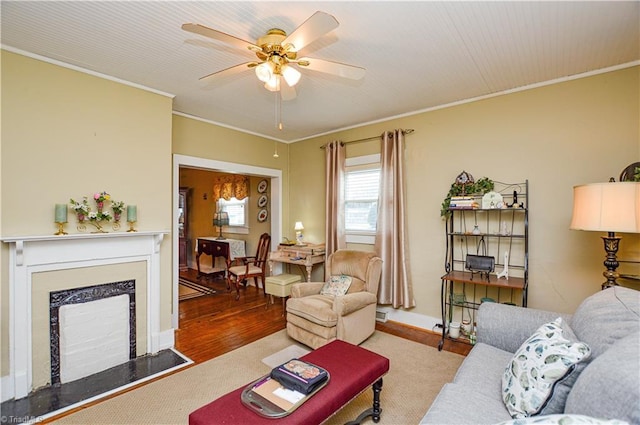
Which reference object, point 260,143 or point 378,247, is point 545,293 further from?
point 260,143

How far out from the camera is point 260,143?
15.9ft

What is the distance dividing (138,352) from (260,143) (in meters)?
3.23

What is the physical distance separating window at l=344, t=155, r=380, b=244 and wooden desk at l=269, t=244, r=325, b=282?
0.52 metres

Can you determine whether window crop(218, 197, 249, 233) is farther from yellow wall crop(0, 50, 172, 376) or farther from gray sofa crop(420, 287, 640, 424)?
gray sofa crop(420, 287, 640, 424)

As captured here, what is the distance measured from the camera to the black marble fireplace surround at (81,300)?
2477mm

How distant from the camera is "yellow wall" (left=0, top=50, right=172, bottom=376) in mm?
2322

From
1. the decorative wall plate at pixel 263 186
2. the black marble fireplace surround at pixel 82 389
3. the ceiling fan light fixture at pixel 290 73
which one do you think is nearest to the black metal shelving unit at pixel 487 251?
the ceiling fan light fixture at pixel 290 73

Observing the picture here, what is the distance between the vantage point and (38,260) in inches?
95.6

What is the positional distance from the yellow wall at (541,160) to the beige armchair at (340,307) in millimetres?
695

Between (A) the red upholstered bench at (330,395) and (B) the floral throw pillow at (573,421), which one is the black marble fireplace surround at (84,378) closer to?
(A) the red upholstered bench at (330,395)

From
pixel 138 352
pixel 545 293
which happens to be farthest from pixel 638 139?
pixel 138 352

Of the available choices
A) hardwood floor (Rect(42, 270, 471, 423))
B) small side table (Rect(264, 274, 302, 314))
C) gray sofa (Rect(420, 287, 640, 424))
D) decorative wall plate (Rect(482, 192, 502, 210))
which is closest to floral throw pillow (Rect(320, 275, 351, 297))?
hardwood floor (Rect(42, 270, 471, 423))

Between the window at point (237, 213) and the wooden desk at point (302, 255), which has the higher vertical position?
the window at point (237, 213)

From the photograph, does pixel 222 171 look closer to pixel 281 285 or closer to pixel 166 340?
pixel 281 285
